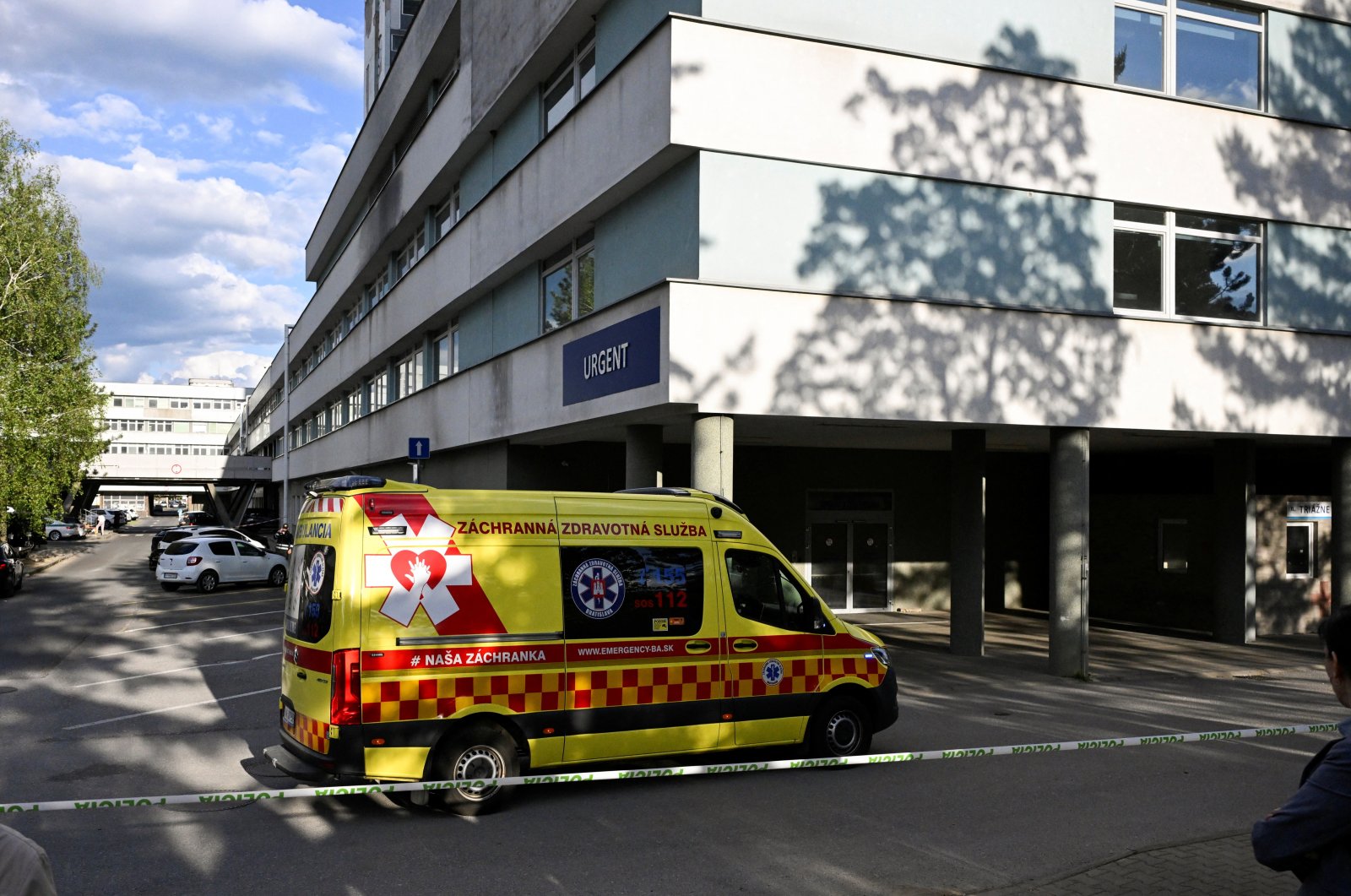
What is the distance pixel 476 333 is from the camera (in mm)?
22438

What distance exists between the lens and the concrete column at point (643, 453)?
1545 cm

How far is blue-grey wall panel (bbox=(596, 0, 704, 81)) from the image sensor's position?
14.1 metres

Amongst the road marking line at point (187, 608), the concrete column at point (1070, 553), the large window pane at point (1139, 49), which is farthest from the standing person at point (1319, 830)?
the road marking line at point (187, 608)

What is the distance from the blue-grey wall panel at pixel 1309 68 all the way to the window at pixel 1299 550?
25.4ft

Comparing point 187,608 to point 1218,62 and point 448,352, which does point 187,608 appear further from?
point 1218,62

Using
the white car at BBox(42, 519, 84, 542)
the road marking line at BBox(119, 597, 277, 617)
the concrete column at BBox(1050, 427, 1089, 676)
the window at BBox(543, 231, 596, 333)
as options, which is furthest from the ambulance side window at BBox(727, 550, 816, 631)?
the white car at BBox(42, 519, 84, 542)

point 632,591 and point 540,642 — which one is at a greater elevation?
point 632,591

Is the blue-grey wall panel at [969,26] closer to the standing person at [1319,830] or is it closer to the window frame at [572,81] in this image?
the window frame at [572,81]

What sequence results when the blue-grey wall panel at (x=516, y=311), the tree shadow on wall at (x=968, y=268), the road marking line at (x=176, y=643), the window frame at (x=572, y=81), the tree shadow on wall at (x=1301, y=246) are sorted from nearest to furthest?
the tree shadow on wall at (x=968, y=268) < the tree shadow on wall at (x=1301, y=246) < the window frame at (x=572, y=81) < the road marking line at (x=176, y=643) < the blue-grey wall panel at (x=516, y=311)

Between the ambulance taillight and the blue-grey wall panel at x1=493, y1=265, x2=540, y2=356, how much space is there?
11978mm

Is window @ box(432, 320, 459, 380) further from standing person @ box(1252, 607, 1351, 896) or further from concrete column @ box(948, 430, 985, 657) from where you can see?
standing person @ box(1252, 607, 1351, 896)

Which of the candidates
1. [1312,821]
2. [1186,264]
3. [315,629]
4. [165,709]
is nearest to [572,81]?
[1186,264]

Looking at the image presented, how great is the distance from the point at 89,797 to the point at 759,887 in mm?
5508

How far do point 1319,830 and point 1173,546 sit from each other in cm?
2028
